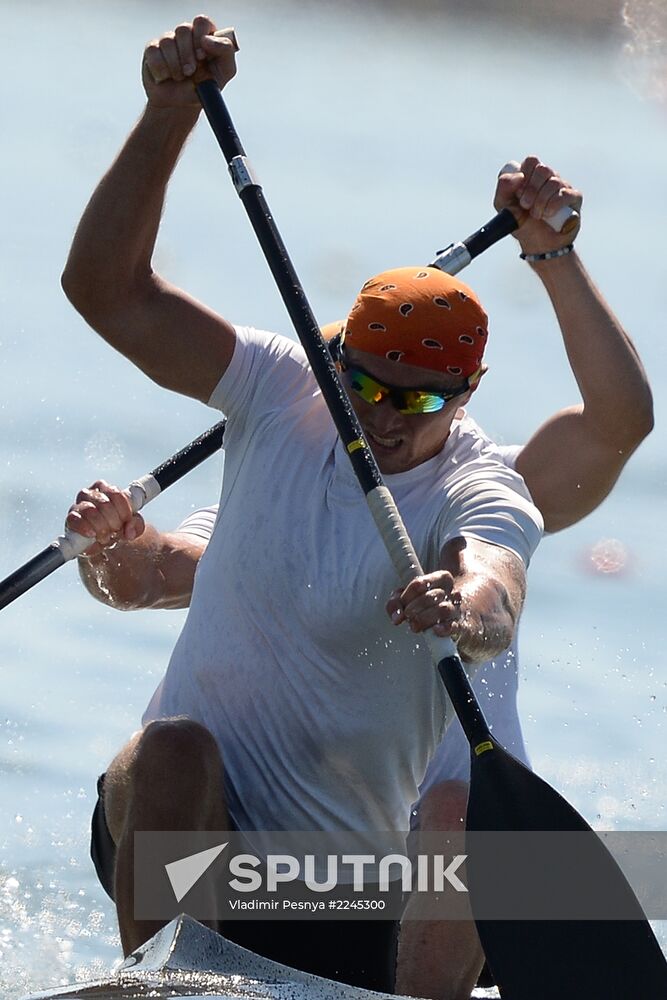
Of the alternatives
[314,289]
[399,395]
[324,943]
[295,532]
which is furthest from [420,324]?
[314,289]

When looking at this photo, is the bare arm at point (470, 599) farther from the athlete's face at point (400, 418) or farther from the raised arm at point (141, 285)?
the raised arm at point (141, 285)

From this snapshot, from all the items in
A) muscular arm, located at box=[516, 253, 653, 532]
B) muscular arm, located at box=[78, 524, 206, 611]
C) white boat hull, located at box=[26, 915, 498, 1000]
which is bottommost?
white boat hull, located at box=[26, 915, 498, 1000]

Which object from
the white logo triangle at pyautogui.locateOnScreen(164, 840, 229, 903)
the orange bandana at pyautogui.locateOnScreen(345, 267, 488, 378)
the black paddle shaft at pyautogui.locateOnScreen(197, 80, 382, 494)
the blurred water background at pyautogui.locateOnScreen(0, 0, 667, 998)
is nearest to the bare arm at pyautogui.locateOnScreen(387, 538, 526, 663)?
the black paddle shaft at pyautogui.locateOnScreen(197, 80, 382, 494)

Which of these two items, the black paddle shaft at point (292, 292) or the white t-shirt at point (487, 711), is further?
the white t-shirt at point (487, 711)

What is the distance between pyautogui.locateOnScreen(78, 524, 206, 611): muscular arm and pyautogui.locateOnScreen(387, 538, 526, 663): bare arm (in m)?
0.96

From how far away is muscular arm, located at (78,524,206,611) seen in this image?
3691 mm

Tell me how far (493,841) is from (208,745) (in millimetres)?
521

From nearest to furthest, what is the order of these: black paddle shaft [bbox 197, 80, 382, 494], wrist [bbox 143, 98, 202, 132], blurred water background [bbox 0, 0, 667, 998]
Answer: black paddle shaft [bbox 197, 80, 382, 494], wrist [bbox 143, 98, 202, 132], blurred water background [bbox 0, 0, 667, 998]

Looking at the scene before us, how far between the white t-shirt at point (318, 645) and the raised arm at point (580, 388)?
766mm

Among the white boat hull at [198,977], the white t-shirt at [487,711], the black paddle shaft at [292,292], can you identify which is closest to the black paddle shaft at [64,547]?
the white t-shirt at [487,711]

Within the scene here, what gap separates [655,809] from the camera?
654cm

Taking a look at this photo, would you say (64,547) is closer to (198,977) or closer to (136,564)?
(136,564)

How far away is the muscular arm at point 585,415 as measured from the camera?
12.1ft

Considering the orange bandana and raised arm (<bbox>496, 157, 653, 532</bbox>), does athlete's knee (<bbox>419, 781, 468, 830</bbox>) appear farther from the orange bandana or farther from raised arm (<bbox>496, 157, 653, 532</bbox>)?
the orange bandana
